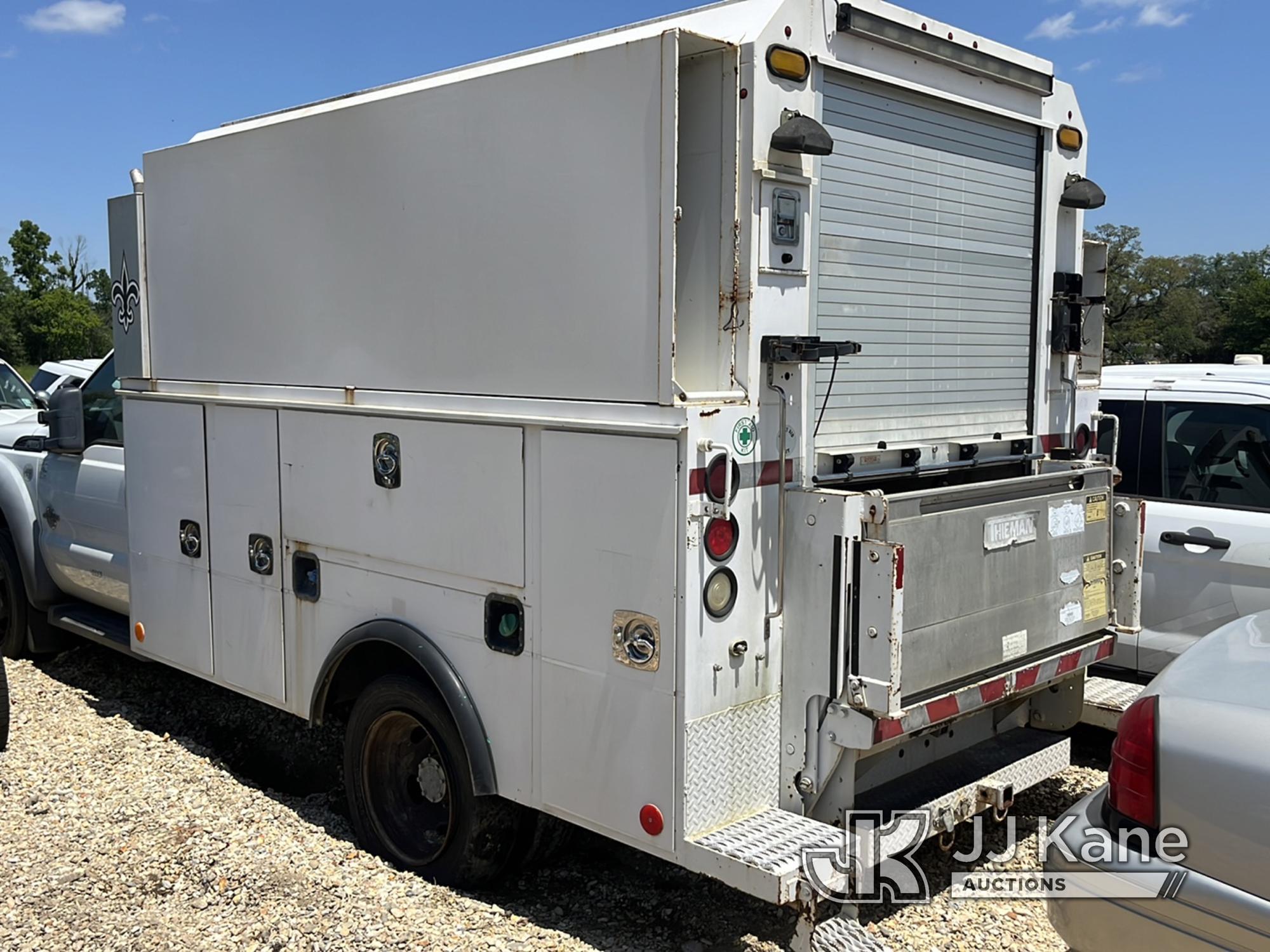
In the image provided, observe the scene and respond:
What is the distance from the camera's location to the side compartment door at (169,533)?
17.6 feet

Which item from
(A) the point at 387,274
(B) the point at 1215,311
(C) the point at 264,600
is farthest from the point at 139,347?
(B) the point at 1215,311

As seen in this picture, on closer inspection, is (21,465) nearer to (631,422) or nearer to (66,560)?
(66,560)

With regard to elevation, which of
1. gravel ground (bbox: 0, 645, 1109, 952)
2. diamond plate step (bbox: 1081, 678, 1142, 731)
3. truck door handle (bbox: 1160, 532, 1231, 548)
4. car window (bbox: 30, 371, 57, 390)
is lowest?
gravel ground (bbox: 0, 645, 1109, 952)

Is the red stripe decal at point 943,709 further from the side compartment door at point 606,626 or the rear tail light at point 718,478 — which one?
the rear tail light at point 718,478

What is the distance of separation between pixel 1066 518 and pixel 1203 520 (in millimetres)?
1776

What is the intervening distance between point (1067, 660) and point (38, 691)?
19.4 ft

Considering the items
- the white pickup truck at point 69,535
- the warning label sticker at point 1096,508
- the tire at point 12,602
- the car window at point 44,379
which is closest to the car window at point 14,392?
the white pickup truck at point 69,535

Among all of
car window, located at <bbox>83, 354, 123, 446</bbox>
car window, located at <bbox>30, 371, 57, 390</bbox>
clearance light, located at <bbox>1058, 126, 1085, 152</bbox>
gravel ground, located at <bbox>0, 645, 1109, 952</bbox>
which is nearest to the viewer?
gravel ground, located at <bbox>0, 645, 1109, 952</bbox>

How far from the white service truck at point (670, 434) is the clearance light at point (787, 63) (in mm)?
17

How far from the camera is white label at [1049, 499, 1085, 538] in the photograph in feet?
13.9

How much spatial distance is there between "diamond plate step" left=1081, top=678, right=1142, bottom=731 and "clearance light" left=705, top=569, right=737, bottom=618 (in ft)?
7.19

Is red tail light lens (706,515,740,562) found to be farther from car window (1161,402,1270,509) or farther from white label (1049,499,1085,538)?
car window (1161,402,1270,509)

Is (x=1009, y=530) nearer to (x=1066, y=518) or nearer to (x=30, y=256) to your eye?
(x=1066, y=518)

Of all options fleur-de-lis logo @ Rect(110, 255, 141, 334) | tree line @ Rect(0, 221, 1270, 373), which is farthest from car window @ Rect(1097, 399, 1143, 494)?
tree line @ Rect(0, 221, 1270, 373)
